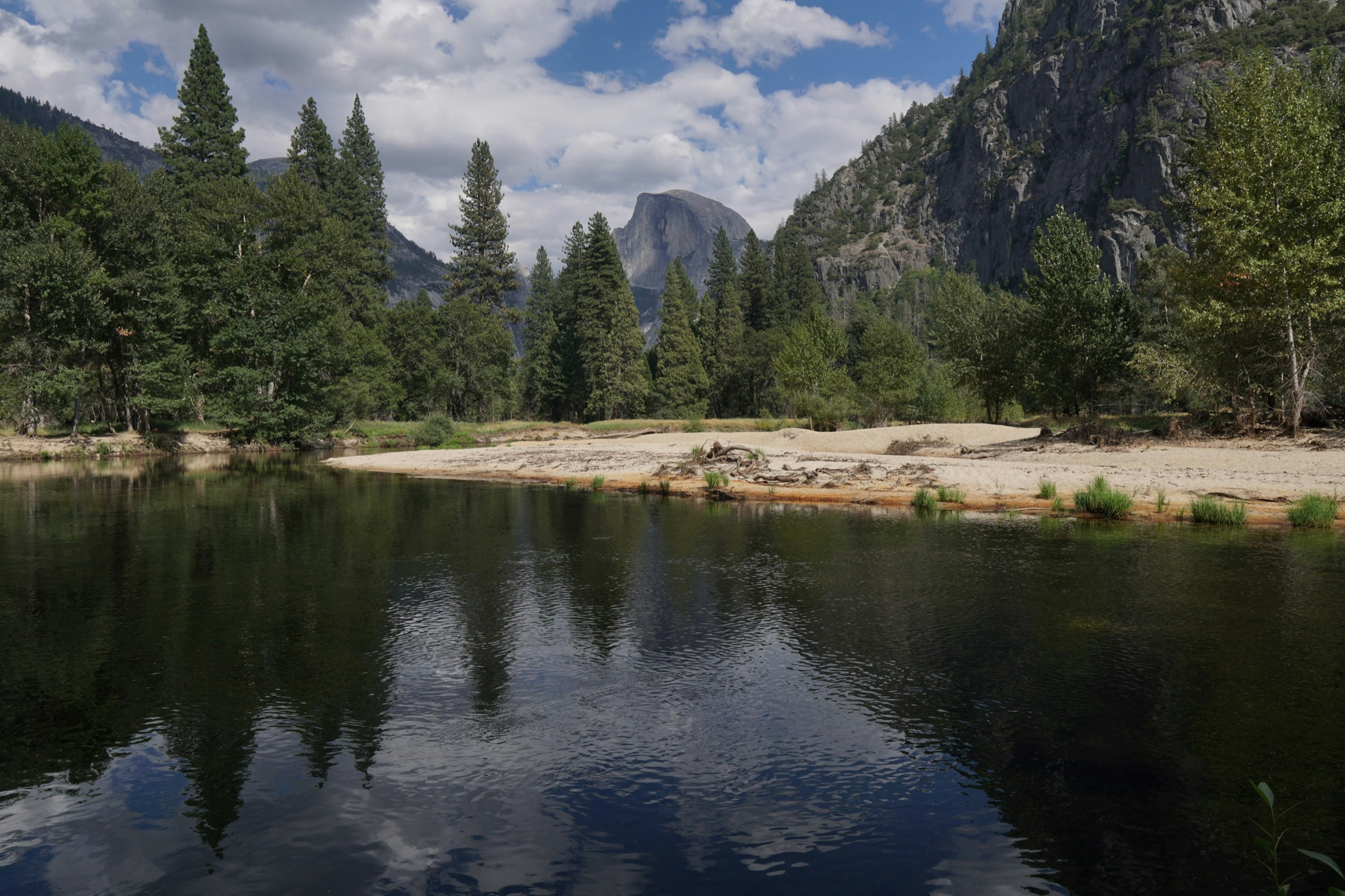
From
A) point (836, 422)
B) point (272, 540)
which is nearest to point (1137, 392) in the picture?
point (836, 422)

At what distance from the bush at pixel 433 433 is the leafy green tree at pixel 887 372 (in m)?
33.1

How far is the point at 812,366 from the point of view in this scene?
68.4 metres

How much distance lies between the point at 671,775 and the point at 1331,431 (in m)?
32.7

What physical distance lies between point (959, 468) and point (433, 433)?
145ft

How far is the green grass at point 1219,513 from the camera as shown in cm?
2003

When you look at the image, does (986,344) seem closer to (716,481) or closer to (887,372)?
(887,372)

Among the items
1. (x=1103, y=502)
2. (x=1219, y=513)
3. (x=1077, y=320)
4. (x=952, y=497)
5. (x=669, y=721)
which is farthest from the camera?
(x=1077, y=320)

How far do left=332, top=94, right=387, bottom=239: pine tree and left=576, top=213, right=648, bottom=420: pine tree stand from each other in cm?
2370

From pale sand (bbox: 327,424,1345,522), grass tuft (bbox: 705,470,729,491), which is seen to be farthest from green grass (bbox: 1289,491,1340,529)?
grass tuft (bbox: 705,470,729,491)

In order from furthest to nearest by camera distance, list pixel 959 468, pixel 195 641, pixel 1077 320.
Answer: pixel 1077 320, pixel 959 468, pixel 195 641

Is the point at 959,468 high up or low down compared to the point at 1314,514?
up

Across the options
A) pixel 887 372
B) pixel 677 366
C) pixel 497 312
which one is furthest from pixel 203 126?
pixel 887 372

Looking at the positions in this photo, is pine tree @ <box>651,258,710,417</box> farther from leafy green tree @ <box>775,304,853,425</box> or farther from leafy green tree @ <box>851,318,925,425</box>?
leafy green tree @ <box>851,318,925,425</box>

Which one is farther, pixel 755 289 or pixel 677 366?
pixel 755 289
